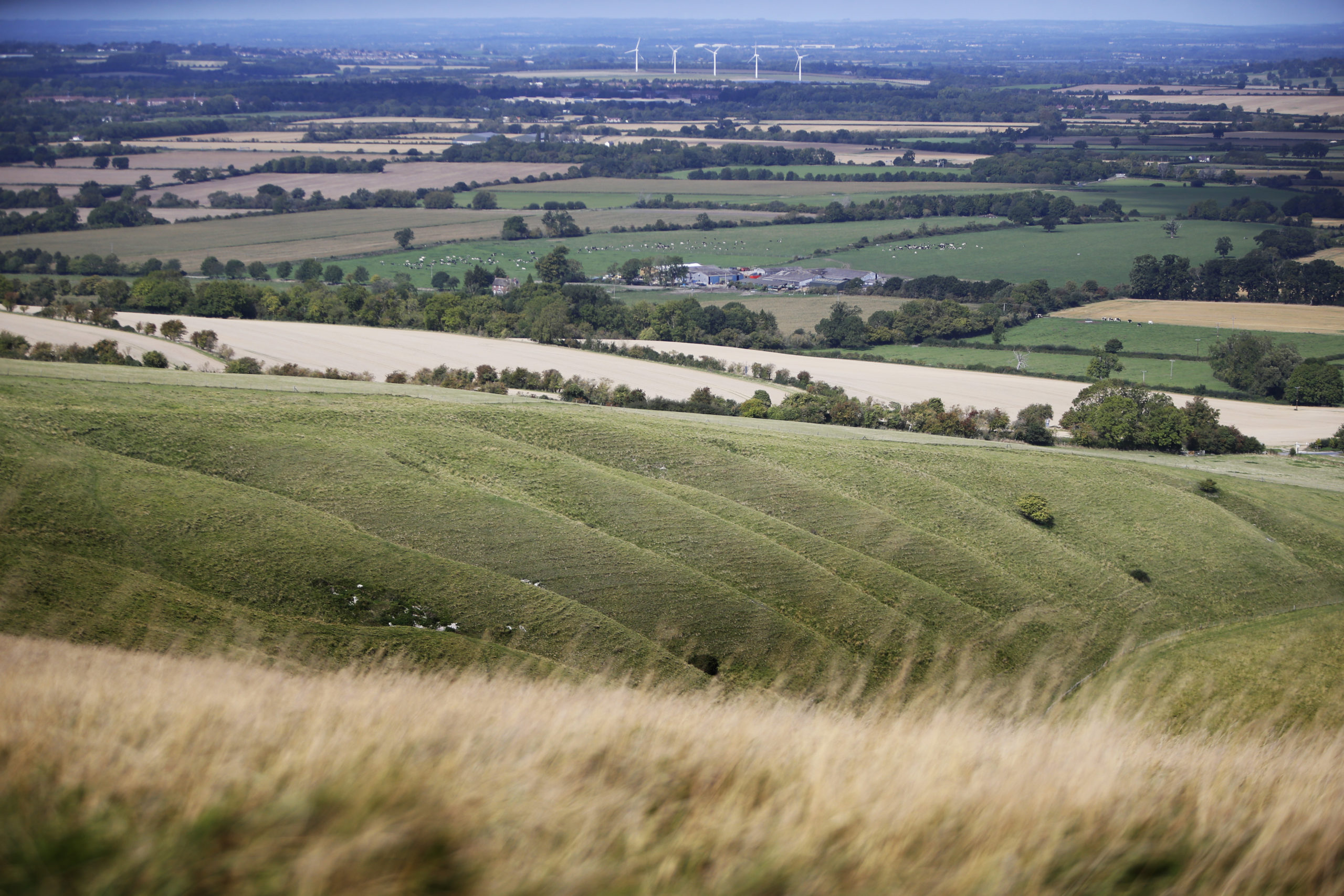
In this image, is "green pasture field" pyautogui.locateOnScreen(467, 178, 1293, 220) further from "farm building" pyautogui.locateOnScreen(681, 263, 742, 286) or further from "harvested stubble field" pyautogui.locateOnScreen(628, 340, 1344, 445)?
"harvested stubble field" pyautogui.locateOnScreen(628, 340, 1344, 445)

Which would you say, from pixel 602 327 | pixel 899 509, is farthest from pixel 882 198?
pixel 899 509

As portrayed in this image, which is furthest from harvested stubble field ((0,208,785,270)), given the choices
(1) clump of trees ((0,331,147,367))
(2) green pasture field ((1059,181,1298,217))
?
(2) green pasture field ((1059,181,1298,217))

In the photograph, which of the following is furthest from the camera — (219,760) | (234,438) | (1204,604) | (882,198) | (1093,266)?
(882,198)

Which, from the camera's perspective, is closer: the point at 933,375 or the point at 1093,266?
A: the point at 933,375

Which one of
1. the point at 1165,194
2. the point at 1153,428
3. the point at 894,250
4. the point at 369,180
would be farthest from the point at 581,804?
the point at 369,180

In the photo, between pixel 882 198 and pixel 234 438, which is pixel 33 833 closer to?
pixel 234 438

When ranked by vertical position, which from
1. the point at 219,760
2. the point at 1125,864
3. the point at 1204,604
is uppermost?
the point at 219,760

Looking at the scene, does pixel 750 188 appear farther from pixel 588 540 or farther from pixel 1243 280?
pixel 588 540
